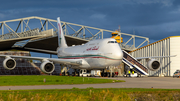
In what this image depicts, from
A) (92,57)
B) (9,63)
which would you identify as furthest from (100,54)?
(9,63)

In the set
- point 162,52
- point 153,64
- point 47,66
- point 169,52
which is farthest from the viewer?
point 162,52

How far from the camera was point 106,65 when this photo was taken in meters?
43.5

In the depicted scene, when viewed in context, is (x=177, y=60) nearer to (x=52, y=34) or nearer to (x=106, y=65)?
(x=106, y=65)

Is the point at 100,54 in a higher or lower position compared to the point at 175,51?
lower

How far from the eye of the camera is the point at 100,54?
43.6 meters

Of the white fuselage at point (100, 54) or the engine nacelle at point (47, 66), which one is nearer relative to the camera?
the white fuselage at point (100, 54)

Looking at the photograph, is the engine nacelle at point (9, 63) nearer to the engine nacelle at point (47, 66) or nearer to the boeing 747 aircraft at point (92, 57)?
the boeing 747 aircraft at point (92, 57)

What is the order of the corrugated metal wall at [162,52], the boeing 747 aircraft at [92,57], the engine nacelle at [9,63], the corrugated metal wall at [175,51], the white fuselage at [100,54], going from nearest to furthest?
the white fuselage at [100,54] → the boeing 747 aircraft at [92,57] → the engine nacelle at [9,63] → the corrugated metal wall at [175,51] → the corrugated metal wall at [162,52]

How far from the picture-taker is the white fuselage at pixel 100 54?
139 ft

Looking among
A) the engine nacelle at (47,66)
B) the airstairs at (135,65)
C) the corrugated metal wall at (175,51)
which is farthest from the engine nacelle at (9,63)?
the corrugated metal wall at (175,51)

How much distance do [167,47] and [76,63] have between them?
2105cm

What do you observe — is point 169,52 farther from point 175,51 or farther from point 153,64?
point 153,64

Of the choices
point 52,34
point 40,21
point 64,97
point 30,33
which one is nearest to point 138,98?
point 64,97

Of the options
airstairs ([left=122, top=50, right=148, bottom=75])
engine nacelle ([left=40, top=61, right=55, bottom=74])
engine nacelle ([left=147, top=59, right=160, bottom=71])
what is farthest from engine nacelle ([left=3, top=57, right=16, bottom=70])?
engine nacelle ([left=147, top=59, right=160, bottom=71])
